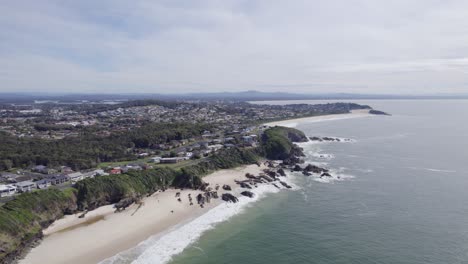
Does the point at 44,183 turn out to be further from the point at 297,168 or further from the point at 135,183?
the point at 297,168

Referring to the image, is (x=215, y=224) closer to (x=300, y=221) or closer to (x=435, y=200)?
(x=300, y=221)

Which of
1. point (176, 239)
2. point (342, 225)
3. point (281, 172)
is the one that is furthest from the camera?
point (281, 172)

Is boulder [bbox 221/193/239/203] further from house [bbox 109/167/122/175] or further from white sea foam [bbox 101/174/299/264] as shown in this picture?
house [bbox 109/167/122/175]

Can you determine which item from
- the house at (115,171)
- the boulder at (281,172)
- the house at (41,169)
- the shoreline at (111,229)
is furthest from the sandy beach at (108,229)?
the house at (41,169)

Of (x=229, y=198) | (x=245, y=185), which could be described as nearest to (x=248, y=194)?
(x=229, y=198)

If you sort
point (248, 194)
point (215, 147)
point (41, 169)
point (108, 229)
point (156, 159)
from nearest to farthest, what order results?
point (108, 229) → point (248, 194) → point (41, 169) → point (156, 159) → point (215, 147)

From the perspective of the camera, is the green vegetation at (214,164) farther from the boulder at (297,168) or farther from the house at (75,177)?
the house at (75,177)

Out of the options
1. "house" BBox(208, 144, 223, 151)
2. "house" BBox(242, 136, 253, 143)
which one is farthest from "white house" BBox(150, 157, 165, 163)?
"house" BBox(242, 136, 253, 143)
